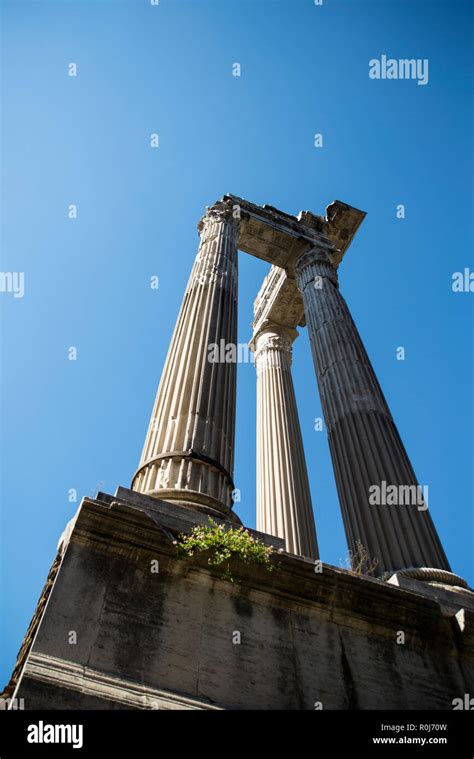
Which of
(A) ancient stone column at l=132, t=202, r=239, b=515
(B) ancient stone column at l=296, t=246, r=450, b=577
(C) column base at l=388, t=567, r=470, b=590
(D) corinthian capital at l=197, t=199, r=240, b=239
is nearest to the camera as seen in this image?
(A) ancient stone column at l=132, t=202, r=239, b=515

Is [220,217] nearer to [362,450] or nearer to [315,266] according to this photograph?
[315,266]

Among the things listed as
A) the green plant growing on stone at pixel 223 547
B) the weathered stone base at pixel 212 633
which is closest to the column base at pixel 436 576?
the weathered stone base at pixel 212 633

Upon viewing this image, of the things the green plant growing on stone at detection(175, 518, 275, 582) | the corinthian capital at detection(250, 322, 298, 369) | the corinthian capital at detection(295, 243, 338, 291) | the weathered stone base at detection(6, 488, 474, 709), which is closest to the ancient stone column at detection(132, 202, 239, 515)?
the green plant growing on stone at detection(175, 518, 275, 582)

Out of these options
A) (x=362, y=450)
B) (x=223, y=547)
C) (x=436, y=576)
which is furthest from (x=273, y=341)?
(x=223, y=547)

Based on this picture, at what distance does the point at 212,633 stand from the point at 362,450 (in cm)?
880

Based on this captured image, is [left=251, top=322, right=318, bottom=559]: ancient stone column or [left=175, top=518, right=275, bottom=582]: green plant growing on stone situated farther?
[left=251, top=322, right=318, bottom=559]: ancient stone column

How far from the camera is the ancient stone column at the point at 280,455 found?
2073 cm

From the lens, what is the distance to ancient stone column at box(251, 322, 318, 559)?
68.0 feet

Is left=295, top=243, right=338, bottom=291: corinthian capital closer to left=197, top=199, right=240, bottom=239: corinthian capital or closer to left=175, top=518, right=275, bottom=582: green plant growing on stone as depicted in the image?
left=197, top=199, right=240, bottom=239: corinthian capital

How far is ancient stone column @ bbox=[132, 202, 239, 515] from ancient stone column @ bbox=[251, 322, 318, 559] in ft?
21.4

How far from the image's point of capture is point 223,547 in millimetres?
9398

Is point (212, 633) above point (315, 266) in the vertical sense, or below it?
below

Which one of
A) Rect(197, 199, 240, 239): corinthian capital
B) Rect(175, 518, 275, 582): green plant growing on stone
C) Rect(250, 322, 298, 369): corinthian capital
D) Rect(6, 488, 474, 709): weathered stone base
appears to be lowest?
Rect(6, 488, 474, 709): weathered stone base
